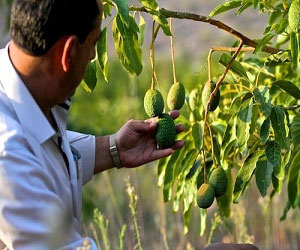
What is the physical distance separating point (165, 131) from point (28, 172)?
63 cm

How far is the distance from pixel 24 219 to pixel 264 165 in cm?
85

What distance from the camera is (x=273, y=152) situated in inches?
96.7

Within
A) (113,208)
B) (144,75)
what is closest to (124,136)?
(113,208)

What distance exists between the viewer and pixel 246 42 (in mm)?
2469

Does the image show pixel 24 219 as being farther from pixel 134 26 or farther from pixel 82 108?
pixel 82 108

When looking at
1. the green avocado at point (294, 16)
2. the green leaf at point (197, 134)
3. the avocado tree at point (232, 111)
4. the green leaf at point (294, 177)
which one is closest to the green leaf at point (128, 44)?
the avocado tree at point (232, 111)

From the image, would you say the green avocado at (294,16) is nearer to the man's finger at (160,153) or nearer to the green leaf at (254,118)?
the green leaf at (254,118)

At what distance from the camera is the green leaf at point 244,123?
7.95 ft

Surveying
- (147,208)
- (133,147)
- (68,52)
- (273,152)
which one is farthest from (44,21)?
(147,208)

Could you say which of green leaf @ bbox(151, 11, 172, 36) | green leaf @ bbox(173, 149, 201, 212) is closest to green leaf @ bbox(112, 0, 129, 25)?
green leaf @ bbox(151, 11, 172, 36)

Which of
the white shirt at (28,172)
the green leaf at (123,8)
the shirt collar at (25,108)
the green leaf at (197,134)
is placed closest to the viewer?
the white shirt at (28,172)

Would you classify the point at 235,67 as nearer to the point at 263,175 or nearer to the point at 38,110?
the point at 263,175

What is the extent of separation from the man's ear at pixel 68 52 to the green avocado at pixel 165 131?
498mm

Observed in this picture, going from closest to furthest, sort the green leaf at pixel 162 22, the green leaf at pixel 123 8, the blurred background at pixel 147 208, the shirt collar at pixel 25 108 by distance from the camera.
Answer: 1. the shirt collar at pixel 25 108
2. the green leaf at pixel 123 8
3. the green leaf at pixel 162 22
4. the blurred background at pixel 147 208
